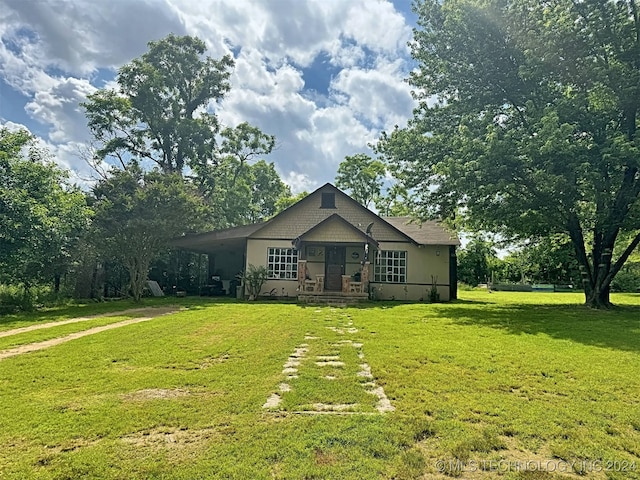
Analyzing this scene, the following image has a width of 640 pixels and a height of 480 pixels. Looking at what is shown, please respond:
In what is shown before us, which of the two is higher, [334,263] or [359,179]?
[359,179]

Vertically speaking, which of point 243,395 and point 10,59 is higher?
point 10,59

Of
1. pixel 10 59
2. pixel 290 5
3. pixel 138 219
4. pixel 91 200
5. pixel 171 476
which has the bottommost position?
pixel 171 476

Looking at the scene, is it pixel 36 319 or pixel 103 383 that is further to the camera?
pixel 36 319

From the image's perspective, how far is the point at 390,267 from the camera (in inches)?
784

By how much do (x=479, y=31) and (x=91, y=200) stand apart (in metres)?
16.8

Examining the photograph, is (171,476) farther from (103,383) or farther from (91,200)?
(91,200)

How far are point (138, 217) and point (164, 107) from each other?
48.8 feet

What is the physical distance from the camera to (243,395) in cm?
409

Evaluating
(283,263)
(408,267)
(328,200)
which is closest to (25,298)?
(283,263)

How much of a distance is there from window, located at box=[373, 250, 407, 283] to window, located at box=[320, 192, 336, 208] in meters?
3.47

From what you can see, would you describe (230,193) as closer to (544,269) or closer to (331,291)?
(331,291)

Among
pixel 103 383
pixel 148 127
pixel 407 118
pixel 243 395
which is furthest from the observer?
pixel 148 127

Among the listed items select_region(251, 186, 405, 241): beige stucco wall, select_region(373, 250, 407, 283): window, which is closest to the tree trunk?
select_region(373, 250, 407, 283): window

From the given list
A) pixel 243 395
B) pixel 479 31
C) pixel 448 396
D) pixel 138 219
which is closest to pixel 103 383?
pixel 243 395
